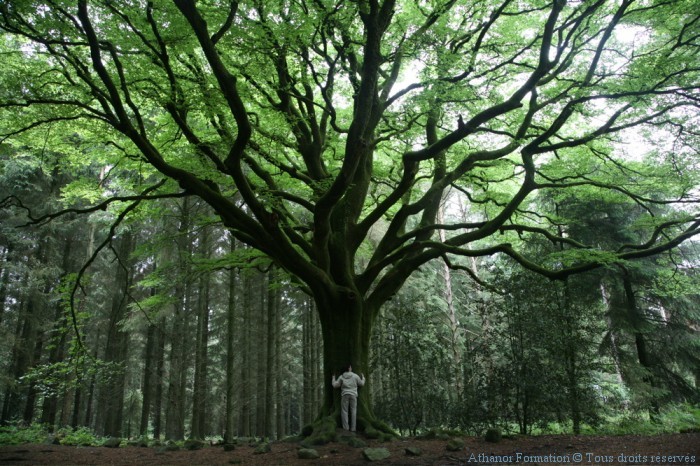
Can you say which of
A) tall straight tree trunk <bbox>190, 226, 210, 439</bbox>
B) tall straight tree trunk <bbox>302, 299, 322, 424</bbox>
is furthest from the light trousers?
tall straight tree trunk <bbox>302, 299, 322, 424</bbox>

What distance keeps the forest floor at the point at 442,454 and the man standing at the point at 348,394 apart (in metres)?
0.76

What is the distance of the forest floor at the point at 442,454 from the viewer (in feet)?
16.5

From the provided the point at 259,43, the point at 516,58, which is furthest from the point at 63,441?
the point at 516,58

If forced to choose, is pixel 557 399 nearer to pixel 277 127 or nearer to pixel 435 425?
pixel 435 425

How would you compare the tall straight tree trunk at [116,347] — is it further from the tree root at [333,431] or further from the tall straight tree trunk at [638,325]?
the tall straight tree trunk at [638,325]

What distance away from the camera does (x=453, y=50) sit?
782 centimetres

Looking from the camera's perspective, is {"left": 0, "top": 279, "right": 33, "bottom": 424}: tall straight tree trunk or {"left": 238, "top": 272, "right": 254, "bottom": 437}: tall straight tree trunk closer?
{"left": 0, "top": 279, "right": 33, "bottom": 424}: tall straight tree trunk

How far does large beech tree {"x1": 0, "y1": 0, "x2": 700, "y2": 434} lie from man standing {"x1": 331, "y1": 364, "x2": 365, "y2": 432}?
34 cm

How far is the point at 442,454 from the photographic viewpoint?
5.75 m

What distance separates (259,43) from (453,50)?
390 centimetres

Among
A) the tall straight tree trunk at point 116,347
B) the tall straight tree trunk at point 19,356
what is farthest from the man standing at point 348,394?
the tall straight tree trunk at point 19,356

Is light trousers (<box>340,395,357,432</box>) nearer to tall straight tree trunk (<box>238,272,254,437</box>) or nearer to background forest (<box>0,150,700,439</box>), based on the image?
background forest (<box>0,150,700,439</box>)

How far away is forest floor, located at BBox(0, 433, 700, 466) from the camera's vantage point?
16.5 feet

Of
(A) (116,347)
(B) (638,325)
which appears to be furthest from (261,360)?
(B) (638,325)
